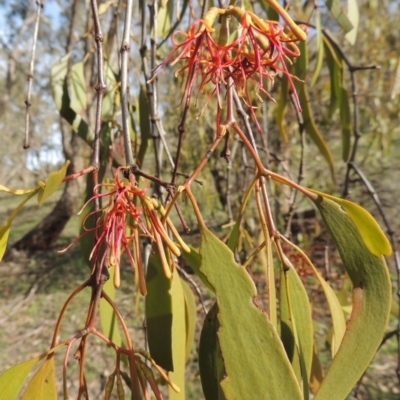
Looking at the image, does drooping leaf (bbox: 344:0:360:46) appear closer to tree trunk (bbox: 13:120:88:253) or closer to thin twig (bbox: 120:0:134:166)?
thin twig (bbox: 120:0:134:166)

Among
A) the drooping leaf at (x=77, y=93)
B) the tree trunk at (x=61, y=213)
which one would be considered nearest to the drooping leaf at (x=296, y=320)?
the drooping leaf at (x=77, y=93)

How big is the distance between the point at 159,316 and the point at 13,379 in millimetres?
130

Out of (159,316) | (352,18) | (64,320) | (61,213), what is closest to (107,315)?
(159,316)

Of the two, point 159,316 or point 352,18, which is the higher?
point 352,18

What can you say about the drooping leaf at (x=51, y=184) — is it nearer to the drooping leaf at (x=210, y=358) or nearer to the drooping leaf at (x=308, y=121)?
the drooping leaf at (x=210, y=358)

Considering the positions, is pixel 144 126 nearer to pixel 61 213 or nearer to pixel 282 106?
pixel 282 106

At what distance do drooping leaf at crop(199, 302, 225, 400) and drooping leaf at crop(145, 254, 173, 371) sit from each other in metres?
0.03

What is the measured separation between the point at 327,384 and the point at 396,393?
1.64m

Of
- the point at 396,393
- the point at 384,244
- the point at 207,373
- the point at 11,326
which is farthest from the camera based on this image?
the point at 11,326

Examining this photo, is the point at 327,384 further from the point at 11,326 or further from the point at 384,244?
the point at 11,326

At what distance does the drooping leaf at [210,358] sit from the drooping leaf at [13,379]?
15cm

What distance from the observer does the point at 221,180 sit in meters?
2.84

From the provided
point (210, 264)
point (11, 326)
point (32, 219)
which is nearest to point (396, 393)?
point (210, 264)

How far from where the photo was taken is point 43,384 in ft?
1.22
